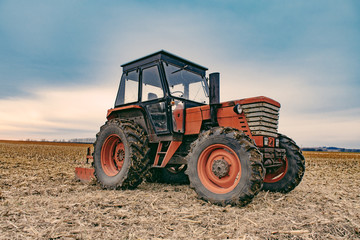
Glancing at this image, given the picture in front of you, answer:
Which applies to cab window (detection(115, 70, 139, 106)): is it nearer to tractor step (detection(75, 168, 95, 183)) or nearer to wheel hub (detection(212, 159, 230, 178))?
tractor step (detection(75, 168, 95, 183))

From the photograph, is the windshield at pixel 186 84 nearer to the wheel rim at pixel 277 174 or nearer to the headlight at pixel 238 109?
the headlight at pixel 238 109

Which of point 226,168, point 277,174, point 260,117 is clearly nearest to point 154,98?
point 260,117

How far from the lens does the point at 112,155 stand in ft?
21.4

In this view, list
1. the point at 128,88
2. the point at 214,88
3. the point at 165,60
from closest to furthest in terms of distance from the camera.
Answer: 1. the point at 214,88
2. the point at 165,60
3. the point at 128,88

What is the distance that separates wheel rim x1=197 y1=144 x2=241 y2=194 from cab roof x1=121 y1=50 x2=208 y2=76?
243 centimetres

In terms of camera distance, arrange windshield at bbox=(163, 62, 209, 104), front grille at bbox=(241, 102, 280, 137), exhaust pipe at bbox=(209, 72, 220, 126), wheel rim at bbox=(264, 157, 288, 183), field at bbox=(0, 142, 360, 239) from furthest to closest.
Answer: windshield at bbox=(163, 62, 209, 104) → wheel rim at bbox=(264, 157, 288, 183) → front grille at bbox=(241, 102, 280, 137) → exhaust pipe at bbox=(209, 72, 220, 126) → field at bbox=(0, 142, 360, 239)

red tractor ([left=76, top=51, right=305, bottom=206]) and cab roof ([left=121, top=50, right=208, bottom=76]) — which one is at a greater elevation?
cab roof ([left=121, top=50, right=208, bottom=76])

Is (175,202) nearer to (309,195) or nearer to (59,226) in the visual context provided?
(59,226)

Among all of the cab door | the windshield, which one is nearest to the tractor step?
the cab door

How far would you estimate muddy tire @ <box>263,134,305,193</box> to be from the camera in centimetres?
549

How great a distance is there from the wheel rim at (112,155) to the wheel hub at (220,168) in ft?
8.50

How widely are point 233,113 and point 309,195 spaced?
2.22m

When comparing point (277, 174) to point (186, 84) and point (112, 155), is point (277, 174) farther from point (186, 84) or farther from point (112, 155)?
point (112, 155)

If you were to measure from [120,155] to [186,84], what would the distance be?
2.20 metres
